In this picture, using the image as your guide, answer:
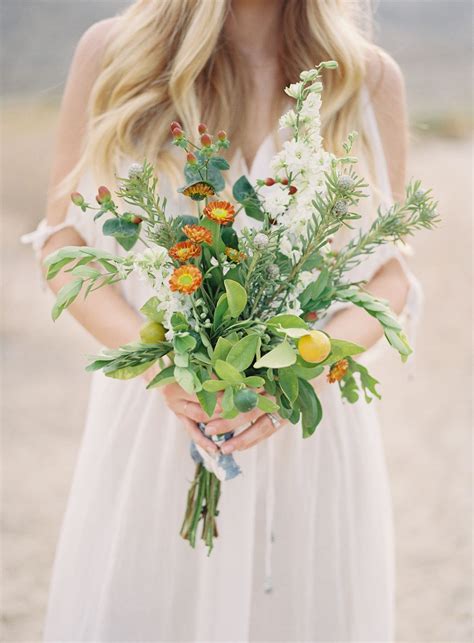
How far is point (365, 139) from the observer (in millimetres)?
1622

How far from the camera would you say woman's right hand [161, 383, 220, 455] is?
1.31 meters

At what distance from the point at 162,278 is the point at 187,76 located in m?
0.63

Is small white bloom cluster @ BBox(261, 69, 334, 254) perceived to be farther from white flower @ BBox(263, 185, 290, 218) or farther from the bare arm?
the bare arm

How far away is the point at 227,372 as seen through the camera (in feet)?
3.40

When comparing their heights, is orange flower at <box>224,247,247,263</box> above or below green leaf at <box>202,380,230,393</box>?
above

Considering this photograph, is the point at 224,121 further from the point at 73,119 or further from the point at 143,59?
the point at 73,119

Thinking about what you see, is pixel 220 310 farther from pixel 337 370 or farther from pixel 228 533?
pixel 228 533

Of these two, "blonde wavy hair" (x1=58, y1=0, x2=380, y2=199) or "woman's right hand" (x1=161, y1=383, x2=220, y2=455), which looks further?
"blonde wavy hair" (x1=58, y1=0, x2=380, y2=199)

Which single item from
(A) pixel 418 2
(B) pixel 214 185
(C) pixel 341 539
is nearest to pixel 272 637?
(C) pixel 341 539

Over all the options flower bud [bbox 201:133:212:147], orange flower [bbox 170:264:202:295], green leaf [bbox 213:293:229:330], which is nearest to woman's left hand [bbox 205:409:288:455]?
green leaf [bbox 213:293:229:330]

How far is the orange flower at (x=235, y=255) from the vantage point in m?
1.09

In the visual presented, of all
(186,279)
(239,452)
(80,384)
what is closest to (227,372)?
(186,279)

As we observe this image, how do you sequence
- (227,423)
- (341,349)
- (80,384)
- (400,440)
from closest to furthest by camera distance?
(341,349), (227,423), (400,440), (80,384)

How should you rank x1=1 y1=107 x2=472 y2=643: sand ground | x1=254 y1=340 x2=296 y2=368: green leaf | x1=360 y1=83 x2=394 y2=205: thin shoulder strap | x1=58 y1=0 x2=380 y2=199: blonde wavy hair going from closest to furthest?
x1=254 y1=340 x2=296 y2=368: green leaf → x1=58 y1=0 x2=380 y2=199: blonde wavy hair → x1=360 y1=83 x2=394 y2=205: thin shoulder strap → x1=1 y1=107 x2=472 y2=643: sand ground
